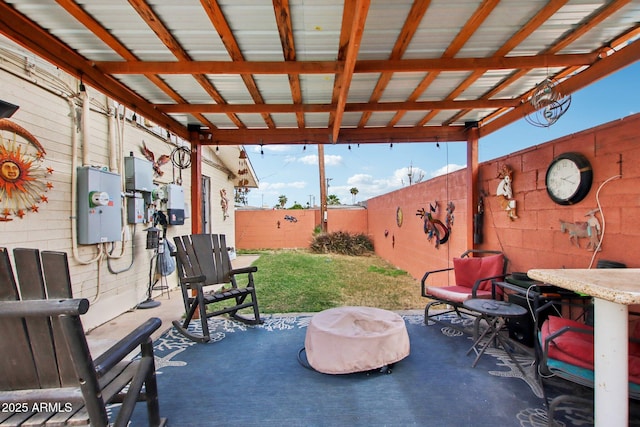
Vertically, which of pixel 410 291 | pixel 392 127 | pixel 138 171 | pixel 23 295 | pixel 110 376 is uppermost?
pixel 392 127

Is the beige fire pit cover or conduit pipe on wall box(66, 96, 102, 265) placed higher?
conduit pipe on wall box(66, 96, 102, 265)

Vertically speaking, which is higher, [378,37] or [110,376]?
[378,37]

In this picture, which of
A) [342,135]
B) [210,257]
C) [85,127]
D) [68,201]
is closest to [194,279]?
[210,257]

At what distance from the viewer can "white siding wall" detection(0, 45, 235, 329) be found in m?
2.69

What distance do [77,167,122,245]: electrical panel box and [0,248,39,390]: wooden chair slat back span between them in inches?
93.5

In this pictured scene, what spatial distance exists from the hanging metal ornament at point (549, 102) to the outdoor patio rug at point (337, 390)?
2006 millimetres

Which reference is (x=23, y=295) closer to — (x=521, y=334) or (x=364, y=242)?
(x=521, y=334)

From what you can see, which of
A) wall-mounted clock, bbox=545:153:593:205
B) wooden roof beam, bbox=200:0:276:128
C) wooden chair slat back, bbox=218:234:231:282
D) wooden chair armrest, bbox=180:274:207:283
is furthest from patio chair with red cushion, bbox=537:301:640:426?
wooden chair slat back, bbox=218:234:231:282

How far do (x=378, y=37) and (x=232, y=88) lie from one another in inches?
55.6

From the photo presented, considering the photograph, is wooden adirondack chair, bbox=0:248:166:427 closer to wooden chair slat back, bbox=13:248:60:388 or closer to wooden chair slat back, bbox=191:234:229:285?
wooden chair slat back, bbox=13:248:60:388

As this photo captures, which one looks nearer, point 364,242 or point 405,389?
point 405,389

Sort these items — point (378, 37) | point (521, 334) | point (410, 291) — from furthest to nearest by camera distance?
1. point (410, 291)
2. point (521, 334)
3. point (378, 37)

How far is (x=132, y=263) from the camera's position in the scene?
4.32m

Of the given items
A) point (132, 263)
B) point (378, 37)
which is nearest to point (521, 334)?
point (378, 37)
